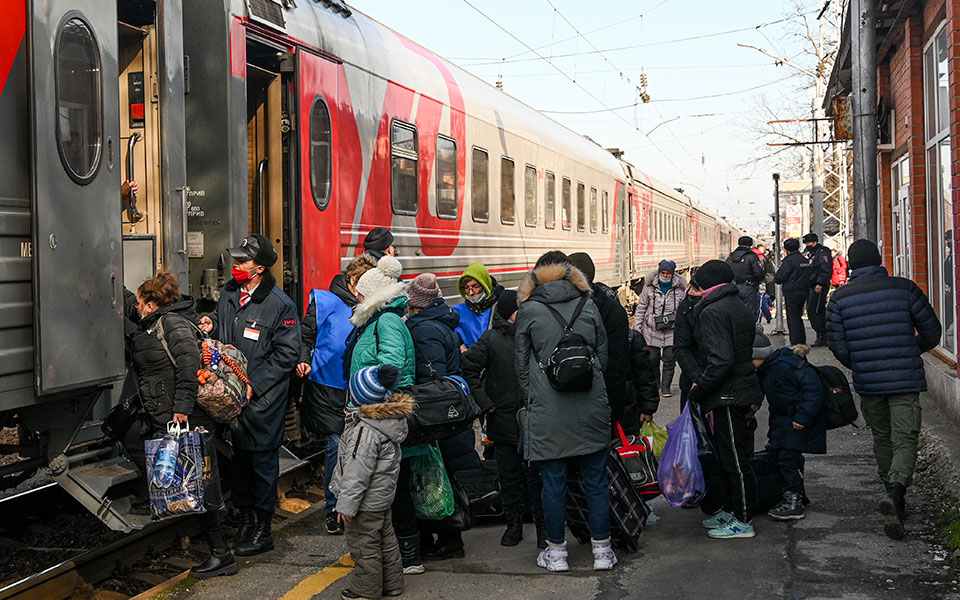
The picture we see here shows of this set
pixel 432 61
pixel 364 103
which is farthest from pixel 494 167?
pixel 364 103

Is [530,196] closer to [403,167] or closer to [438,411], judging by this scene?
[403,167]

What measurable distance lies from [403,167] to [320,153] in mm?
1716

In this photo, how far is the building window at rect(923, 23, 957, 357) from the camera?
1064cm

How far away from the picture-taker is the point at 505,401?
21.1 feet

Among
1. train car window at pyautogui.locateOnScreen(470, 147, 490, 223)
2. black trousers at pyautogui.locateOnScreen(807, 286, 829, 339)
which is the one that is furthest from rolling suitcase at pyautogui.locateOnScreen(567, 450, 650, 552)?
black trousers at pyautogui.locateOnScreen(807, 286, 829, 339)

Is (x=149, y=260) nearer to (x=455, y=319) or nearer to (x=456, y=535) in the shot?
(x=455, y=319)

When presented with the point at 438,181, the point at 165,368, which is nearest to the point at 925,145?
the point at 438,181

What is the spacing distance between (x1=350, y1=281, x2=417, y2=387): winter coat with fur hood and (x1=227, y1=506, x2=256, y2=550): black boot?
1389 millimetres

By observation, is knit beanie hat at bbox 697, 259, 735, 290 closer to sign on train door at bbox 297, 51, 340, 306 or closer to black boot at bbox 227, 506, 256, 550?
sign on train door at bbox 297, 51, 340, 306

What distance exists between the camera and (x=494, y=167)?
Result: 1294 centimetres

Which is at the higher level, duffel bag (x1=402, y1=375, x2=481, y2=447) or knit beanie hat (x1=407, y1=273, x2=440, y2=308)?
knit beanie hat (x1=407, y1=273, x2=440, y2=308)

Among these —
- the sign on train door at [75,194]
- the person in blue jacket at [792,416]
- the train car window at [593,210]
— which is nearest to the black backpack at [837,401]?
the person in blue jacket at [792,416]

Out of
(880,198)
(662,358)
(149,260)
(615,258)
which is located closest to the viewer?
(149,260)

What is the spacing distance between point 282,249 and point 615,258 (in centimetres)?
1469
